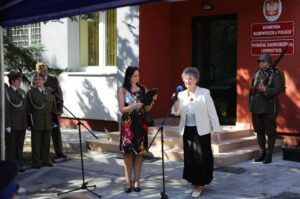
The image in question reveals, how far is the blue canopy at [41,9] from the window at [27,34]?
9721 millimetres

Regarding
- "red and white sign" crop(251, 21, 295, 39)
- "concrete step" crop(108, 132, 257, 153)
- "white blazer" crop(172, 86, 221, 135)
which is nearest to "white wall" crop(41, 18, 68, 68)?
"concrete step" crop(108, 132, 257, 153)

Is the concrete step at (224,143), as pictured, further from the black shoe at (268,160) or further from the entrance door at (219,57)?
the entrance door at (219,57)

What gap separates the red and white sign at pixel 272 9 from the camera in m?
9.30

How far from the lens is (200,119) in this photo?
5.94 m

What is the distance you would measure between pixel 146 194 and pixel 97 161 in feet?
8.83

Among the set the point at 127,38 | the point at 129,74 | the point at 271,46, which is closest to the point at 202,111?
the point at 129,74

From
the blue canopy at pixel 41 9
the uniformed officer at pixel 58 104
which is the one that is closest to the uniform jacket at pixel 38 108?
the uniformed officer at pixel 58 104

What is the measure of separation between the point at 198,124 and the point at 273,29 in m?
4.40

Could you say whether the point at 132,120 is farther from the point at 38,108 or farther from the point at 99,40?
the point at 99,40

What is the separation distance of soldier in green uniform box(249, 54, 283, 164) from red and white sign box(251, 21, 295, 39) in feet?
4.69

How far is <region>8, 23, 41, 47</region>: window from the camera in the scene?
13.9 m

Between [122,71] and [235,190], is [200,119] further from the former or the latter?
[122,71]

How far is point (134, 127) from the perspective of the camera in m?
6.27

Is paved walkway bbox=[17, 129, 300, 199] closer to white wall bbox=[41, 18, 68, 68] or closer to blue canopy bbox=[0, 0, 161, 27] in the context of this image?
blue canopy bbox=[0, 0, 161, 27]
